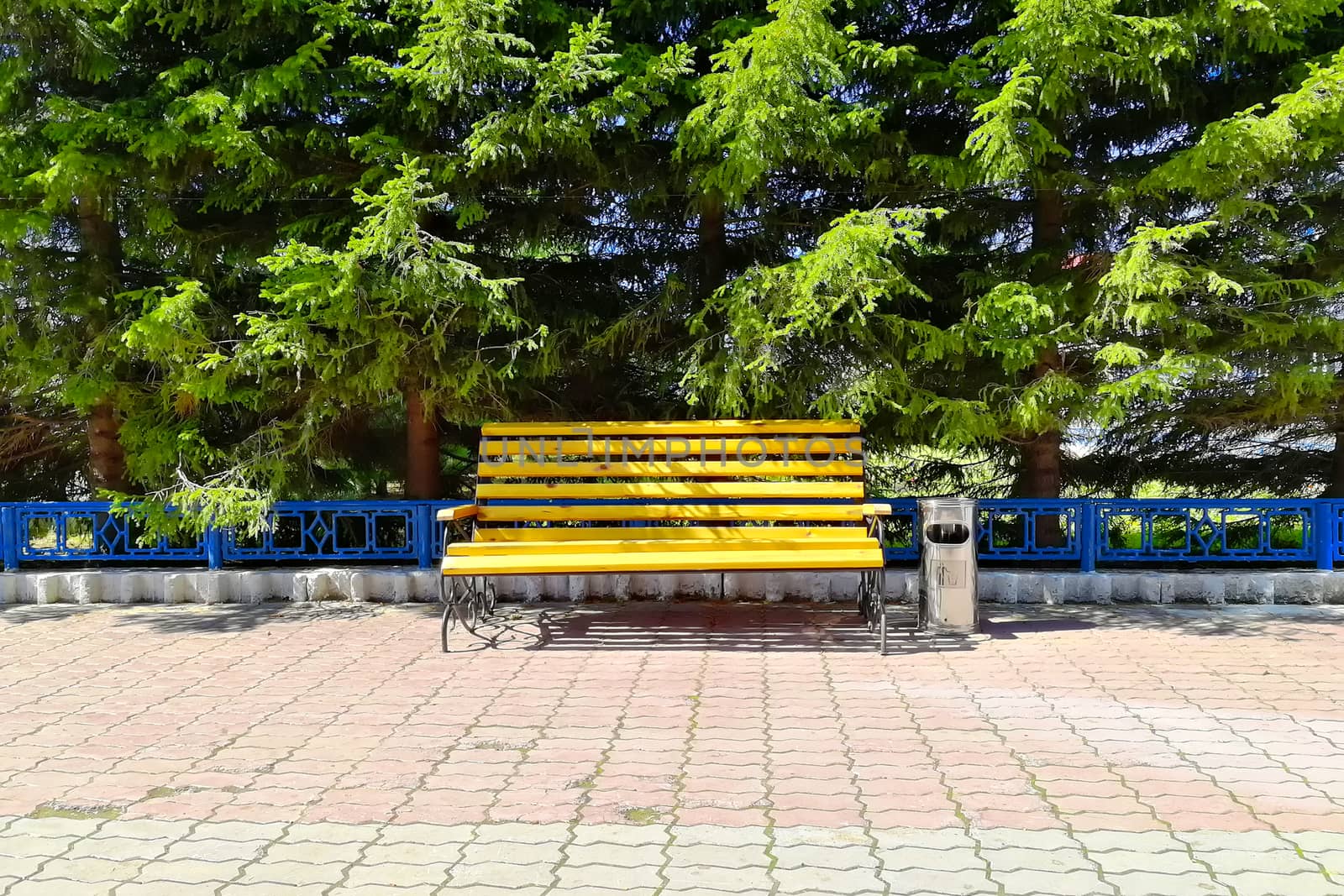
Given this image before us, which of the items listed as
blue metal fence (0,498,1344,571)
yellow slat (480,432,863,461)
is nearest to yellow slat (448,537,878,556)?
yellow slat (480,432,863,461)

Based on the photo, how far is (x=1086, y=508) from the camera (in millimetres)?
7254

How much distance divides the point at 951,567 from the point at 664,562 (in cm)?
189

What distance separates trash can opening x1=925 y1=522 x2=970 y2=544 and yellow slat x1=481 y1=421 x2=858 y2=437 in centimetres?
88

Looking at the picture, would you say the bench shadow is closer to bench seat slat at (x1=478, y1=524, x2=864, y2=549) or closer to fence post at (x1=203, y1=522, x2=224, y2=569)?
bench seat slat at (x1=478, y1=524, x2=864, y2=549)

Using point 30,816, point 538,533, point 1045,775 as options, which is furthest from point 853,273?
point 30,816

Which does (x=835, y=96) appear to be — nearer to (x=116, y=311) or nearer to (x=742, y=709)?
(x=742, y=709)

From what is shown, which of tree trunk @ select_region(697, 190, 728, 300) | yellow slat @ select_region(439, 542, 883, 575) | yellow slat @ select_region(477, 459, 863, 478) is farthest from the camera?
tree trunk @ select_region(697, 190, 728, 300)

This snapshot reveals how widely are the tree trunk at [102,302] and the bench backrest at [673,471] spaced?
10.7ft

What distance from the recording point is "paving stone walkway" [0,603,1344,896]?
2963mm

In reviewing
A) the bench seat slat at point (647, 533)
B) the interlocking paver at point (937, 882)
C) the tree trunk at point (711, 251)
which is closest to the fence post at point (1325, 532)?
the bench seat slat at point (647, 533)

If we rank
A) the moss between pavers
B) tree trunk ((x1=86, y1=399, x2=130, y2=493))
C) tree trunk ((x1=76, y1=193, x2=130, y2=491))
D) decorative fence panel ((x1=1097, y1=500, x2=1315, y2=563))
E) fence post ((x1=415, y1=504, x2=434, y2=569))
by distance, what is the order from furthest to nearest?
tree trunk ((x1=86, y1=399, x2=130, y2=493))
fence post ((x1=415, y1=504, x2=434, y2=569))
tree trunk ((x1=76, y1=193, x2=130, y2=491))
decorative fence panel ((x1=1097, y1=500, x2=1315, y2=563))
the moss between pavers

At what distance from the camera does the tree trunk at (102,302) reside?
738 cm

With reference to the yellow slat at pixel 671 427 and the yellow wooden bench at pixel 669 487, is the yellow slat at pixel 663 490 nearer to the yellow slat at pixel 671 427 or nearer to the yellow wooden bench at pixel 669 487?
the yellow wooden bench at pixel 669 487

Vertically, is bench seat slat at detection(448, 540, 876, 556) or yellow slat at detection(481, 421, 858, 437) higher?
yellow slat at detection(481, 421, 858, 437)
